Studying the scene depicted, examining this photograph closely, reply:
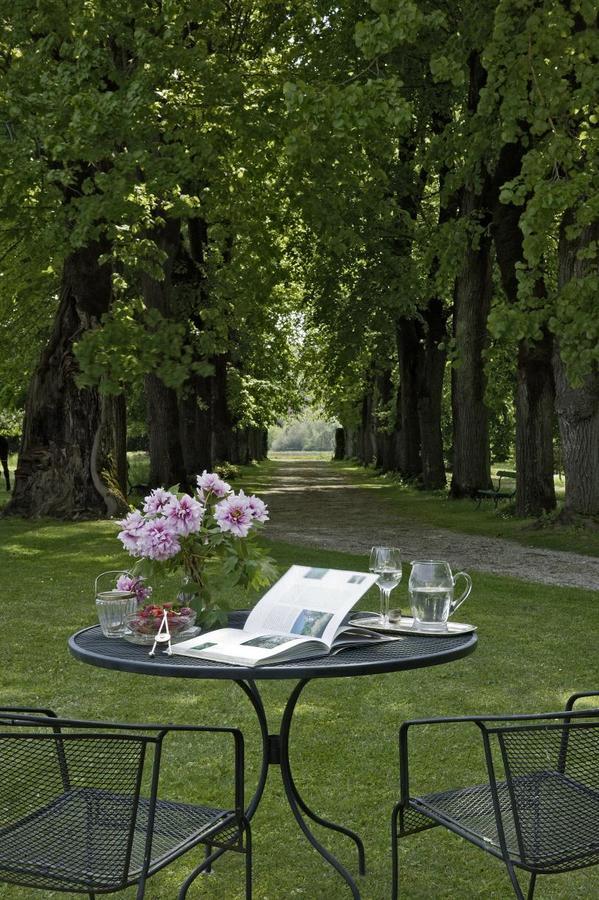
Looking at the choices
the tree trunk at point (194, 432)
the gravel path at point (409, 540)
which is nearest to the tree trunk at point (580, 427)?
the gravel path at point (409, 540)

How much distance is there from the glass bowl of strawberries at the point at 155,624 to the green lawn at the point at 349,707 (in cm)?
119

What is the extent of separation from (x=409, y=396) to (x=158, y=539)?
31103mm

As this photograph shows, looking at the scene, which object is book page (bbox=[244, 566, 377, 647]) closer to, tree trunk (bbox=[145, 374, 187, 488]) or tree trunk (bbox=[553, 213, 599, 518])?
tree trunk (bbox=[553, 213, 599, 518])

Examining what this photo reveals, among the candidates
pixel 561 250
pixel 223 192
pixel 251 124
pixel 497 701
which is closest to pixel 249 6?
pixel 223 192

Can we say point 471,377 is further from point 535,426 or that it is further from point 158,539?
point 158,539

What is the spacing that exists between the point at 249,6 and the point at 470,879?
23204 mm

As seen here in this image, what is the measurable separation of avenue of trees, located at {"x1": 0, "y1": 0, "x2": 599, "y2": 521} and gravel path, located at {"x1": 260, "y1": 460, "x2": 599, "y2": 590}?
1944 millimetres

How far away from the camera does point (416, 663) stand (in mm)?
3523

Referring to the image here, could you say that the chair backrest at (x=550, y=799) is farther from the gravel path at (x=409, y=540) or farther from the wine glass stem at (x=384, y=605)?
the gravel path at (x=409, y=540)

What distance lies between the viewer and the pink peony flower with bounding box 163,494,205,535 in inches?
154

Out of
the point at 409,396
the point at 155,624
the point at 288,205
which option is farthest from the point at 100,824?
the point at 409,396

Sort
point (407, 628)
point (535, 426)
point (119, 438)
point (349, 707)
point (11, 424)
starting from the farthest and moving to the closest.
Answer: point (11, 424) < point (119, 438) < point (535, 426) < point (349, 707) < point (407, 628)

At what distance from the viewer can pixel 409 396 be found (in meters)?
34.7

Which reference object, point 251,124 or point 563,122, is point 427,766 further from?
point 251,124
